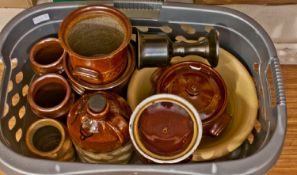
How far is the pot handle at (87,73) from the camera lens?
2.42 feet

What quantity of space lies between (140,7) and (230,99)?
227mm

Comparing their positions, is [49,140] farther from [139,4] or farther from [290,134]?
[290,134]

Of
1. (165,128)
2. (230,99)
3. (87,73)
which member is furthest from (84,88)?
(230,99)

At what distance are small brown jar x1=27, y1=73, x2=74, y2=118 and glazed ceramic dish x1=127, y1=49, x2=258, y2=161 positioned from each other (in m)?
0.10

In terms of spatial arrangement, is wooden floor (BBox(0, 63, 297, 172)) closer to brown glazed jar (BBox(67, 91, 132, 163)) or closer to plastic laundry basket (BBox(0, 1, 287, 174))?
plastic laundry basket (BBox(0, 1, 287, 174))

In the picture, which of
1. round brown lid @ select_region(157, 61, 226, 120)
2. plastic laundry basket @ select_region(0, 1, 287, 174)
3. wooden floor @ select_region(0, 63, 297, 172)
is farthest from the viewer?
wooden floor @ select_region(0, 63, 297, 172)

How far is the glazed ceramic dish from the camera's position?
0.76 metres

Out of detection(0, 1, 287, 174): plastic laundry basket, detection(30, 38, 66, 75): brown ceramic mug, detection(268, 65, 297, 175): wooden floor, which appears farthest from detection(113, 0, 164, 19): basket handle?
detection(268, 65, 297, 175): wooden floor

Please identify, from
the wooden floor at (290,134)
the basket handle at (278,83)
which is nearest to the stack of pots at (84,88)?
the basket handle at (278,83)

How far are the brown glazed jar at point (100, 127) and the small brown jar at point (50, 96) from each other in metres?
0.03

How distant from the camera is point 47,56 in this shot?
839 mm

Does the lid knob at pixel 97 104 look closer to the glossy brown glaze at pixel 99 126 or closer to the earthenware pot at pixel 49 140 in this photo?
the glossy brown glaze at pixel 99 126

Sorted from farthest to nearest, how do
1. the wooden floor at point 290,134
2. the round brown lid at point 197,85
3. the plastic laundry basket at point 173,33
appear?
the wooden floor at point 290,134
the round brown lid at point 197,85
the plastic laundry basket at point 173,33

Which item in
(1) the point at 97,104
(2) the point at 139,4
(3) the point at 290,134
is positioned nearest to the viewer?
(1) the point at 97,104
